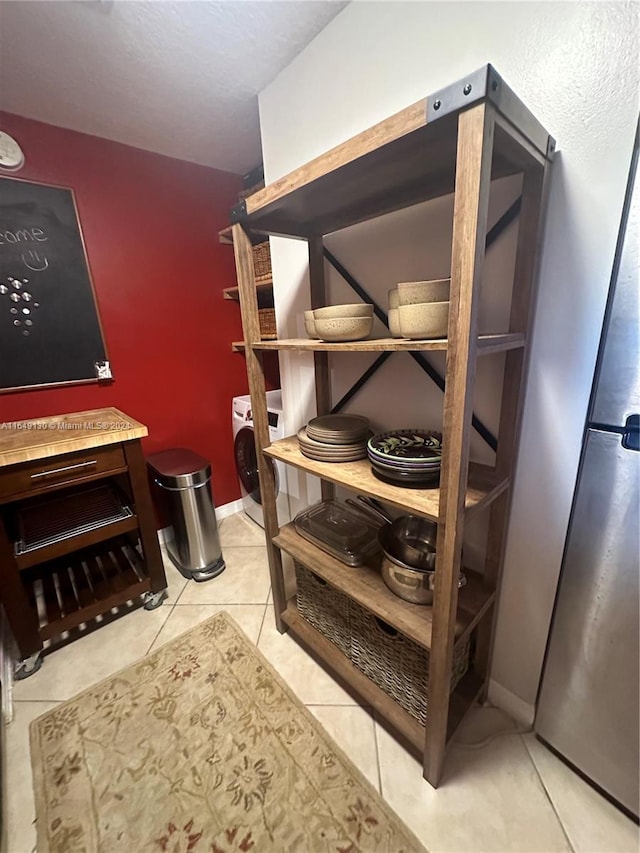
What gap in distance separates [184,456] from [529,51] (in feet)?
6.95

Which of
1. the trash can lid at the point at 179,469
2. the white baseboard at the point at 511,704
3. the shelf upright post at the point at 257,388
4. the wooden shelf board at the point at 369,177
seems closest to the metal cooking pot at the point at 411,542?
the shelf upright post at the point at 257,388

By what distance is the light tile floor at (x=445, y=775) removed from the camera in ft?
3.05

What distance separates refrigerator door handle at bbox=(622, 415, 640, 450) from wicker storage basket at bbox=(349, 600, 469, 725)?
0.77 meters

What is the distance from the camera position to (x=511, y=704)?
120 cm

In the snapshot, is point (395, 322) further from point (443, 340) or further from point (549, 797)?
point (549, 797)

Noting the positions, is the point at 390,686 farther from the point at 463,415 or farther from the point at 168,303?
the point at 168,303

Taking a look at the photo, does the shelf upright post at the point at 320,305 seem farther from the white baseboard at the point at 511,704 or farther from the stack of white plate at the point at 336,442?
the white baseboard at the point at 511,704

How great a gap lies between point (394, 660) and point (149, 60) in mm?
2255

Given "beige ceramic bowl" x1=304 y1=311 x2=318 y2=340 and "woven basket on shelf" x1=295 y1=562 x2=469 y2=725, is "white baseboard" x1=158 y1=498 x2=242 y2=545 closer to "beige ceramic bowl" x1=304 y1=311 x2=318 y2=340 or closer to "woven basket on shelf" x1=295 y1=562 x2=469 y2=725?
"woven basket on shelf" x1=295 y1=562 x2=469 y2=725

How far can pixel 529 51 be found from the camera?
31.8 inches

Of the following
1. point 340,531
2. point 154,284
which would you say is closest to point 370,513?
point 340,531

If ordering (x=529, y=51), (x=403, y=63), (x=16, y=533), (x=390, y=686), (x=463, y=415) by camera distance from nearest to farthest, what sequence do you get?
(x=463, y=415)
(x=529, y=51)
(x=403, y=63)
(x=390, y=686)
(x=16, y=533)

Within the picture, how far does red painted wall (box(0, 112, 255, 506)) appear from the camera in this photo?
1713 mm

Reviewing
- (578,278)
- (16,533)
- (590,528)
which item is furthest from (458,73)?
(16,533)
